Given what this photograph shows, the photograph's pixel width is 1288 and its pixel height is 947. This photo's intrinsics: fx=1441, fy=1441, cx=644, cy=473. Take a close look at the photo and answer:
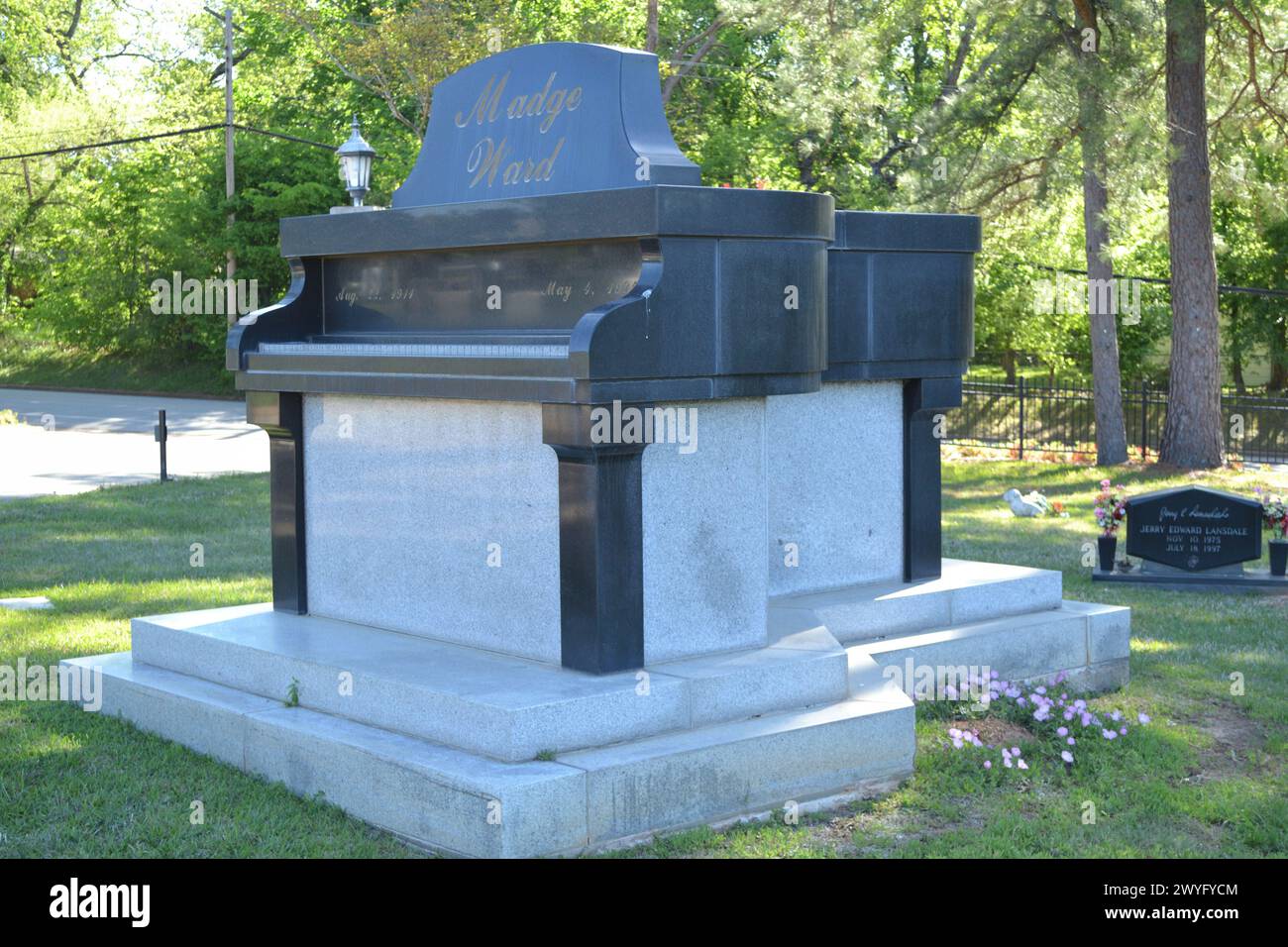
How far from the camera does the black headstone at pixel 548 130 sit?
693 centimetres

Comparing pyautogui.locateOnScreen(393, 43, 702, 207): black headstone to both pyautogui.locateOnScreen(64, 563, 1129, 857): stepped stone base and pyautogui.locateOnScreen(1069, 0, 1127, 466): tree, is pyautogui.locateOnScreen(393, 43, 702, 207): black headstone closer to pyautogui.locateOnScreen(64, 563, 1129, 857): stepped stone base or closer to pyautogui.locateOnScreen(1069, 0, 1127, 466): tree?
pyautogui.locateOnScreen(64, 563, 1129, 857): stepped stone base

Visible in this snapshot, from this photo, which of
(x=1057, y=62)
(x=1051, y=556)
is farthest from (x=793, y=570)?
(x=1057, y=62)

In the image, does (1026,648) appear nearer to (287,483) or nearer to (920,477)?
(920,477)

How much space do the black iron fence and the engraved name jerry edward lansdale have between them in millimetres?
18655

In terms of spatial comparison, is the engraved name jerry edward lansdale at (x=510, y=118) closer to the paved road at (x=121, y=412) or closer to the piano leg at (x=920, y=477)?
the piano leg at (x=920, y=477)

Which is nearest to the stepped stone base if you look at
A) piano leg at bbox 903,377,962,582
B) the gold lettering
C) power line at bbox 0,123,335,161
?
piano leg at bbox 903,377,962,582

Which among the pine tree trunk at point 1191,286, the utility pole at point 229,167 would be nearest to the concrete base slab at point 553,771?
the pine tree trunk at point 1191,286

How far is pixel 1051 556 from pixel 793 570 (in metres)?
5.50

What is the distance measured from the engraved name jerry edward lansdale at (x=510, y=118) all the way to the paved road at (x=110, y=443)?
11.5m

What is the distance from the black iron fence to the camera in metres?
26.9

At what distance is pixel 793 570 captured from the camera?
8227 millimetres

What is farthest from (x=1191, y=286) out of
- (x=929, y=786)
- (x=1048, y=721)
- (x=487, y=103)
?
(x=929, y=786)

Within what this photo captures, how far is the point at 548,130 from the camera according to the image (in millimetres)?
7258

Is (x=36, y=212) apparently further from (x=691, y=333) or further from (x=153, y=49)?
(x=691, y=333)
